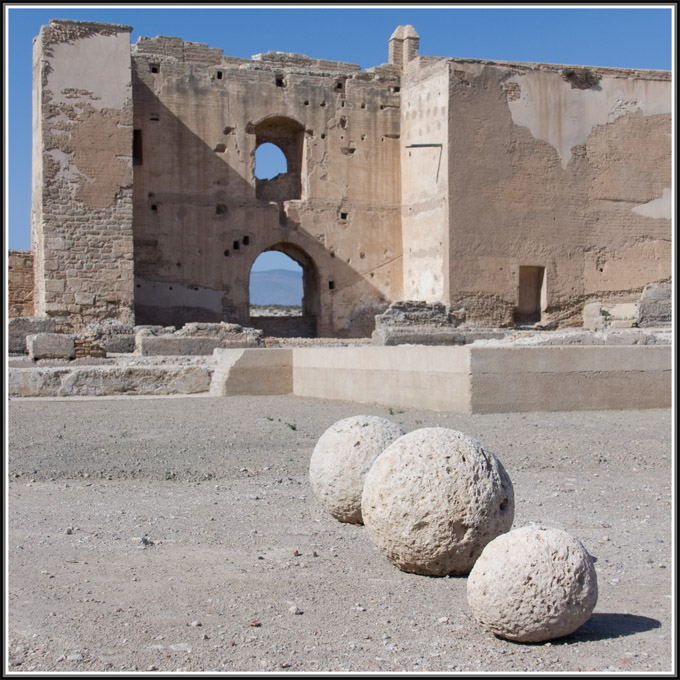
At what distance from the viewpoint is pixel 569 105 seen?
22.2m

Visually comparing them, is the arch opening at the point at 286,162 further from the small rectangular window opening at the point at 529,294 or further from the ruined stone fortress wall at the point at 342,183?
the small rectangular window opening at the point at 529,294

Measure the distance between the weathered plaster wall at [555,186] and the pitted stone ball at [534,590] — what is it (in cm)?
1776

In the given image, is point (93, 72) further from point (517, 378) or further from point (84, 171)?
point (517, 378)

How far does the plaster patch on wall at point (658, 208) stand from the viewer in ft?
75.1

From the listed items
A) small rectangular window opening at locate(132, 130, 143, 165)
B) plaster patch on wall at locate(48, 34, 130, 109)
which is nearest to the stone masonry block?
plaster patch on wall at locate(48, 34, 130, 109)

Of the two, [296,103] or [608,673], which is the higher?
[296,103]

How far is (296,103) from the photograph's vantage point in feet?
73.9

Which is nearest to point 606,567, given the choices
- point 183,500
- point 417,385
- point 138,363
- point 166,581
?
point 166,581

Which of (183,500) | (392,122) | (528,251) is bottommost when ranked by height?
(183,500)

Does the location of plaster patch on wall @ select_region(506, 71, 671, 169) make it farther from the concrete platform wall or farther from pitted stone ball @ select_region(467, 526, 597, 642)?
pitted stone ball @ select_region(467, 526, 597, 642)

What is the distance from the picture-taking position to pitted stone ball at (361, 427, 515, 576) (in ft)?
12.6

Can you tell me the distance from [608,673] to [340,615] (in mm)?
1014

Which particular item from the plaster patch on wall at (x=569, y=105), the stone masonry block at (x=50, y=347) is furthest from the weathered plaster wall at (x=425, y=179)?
the stone masonry block at (x=50, y=347)

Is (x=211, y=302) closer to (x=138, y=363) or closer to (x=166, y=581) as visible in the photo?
(x=138, y=363)
